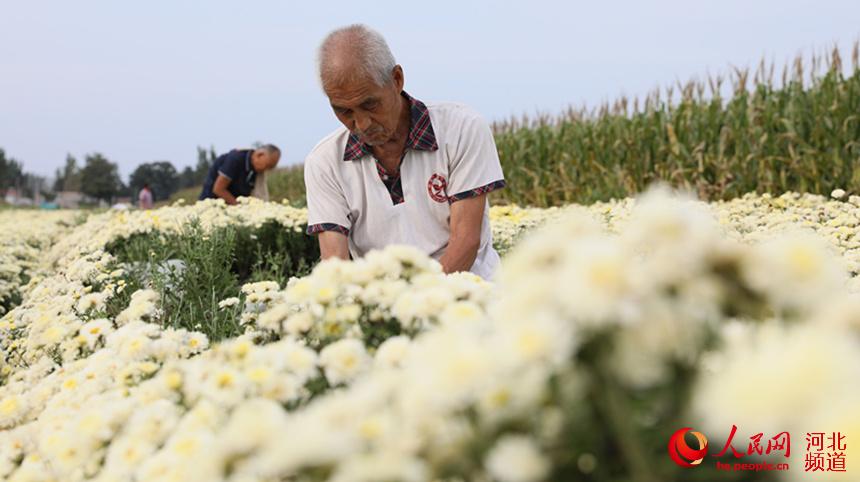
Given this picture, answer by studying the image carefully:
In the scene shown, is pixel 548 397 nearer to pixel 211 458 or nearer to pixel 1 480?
pixel 211 458

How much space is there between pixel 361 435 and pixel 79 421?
85cm

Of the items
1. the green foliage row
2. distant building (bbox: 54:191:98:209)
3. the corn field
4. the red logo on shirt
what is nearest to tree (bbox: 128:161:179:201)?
distant building (bbox: 54:191:98:209)

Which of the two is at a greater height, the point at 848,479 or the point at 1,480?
the point at 848,479

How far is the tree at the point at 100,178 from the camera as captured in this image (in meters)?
82.6

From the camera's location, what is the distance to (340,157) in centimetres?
368

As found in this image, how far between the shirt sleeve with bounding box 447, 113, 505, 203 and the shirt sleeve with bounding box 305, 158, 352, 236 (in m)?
0.55

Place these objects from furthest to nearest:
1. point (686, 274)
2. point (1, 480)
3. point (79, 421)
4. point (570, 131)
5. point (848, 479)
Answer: point (570, 131) → point (1, 480) → point (79, 421) → point (686, 274) → point (848, 479)

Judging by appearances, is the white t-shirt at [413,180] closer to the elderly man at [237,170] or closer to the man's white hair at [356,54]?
the man's white hair at [356,54]

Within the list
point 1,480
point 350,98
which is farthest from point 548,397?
point 350,98

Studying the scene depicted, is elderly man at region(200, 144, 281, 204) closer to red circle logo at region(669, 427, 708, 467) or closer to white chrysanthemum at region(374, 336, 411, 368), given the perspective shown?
white chrysanthemum at region(374, 336, 411, 368)

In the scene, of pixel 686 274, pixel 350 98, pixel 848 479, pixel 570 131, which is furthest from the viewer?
pixel 570 131

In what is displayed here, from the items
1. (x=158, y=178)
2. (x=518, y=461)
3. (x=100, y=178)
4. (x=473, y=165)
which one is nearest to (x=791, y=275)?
(x=518, y=461)

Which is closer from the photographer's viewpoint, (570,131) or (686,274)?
(686,274)

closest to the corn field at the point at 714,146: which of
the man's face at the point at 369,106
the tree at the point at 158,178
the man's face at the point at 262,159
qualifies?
the man's face at the point at 262,159
